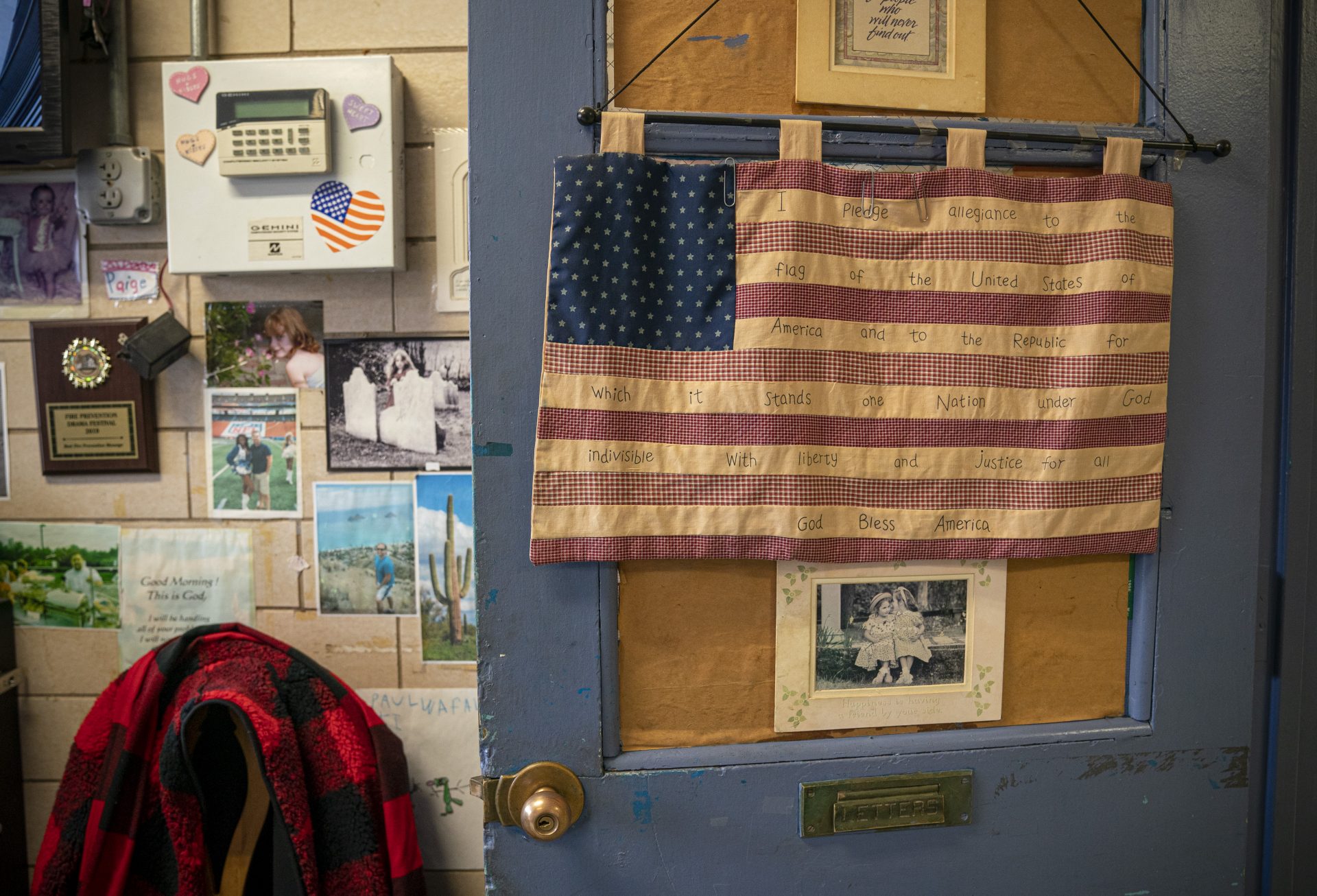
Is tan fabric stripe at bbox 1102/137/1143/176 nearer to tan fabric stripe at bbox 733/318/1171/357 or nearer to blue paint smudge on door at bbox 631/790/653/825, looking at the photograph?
tan fabric stripe at bbox 733/318/1171/357

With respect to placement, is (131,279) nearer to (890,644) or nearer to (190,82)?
(190,82)

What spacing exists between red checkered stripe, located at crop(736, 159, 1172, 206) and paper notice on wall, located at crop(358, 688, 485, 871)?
104cm

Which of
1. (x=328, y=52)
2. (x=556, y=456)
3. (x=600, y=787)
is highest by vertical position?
(x=328, y=52)

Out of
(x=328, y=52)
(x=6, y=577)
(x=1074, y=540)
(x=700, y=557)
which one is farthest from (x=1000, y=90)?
(x=6, y=577)

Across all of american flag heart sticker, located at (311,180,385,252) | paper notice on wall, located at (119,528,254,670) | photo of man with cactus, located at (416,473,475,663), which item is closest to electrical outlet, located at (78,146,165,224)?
american flag heart sticker, located at (311,180,385,252)

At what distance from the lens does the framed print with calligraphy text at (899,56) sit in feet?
2.59

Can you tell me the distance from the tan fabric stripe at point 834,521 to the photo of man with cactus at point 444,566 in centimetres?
60

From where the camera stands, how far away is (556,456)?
2.46 feet

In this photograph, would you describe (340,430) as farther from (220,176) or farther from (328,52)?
(328,52)

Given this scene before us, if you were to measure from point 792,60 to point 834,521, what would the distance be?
1.70ft

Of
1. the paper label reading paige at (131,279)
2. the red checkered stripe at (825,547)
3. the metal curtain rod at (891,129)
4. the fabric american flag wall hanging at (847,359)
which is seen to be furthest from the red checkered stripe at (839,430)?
the paper label reading paige at (131,279)

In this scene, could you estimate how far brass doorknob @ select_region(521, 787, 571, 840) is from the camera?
0.75 metres

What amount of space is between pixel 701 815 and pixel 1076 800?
0.45 m

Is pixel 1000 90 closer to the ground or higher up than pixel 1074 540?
higher up
